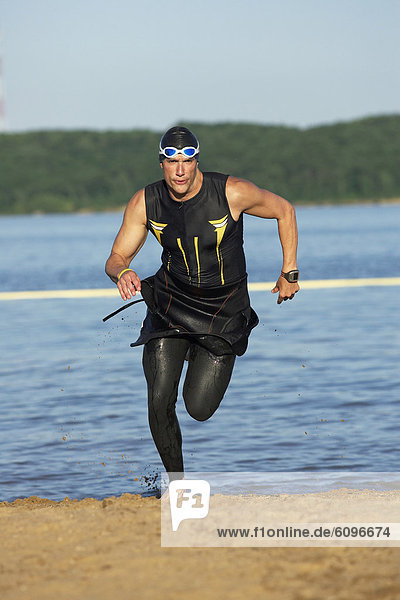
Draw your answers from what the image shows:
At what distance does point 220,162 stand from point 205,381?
163101 mm

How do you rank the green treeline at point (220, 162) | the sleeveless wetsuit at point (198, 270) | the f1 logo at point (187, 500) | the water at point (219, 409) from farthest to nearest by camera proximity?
the green treeline at point (220, 162), the water at point (219, 409), the sleeveless wetsuit at point (198, 270), the f1 logo at point (187, 500)

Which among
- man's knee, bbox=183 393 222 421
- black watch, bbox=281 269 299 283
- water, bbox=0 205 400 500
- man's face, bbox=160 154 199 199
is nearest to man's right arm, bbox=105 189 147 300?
man's face, bbox=160 154 199 199

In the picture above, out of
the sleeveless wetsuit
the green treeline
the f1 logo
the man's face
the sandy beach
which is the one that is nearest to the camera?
the sandy beach

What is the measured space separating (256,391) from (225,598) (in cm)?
751

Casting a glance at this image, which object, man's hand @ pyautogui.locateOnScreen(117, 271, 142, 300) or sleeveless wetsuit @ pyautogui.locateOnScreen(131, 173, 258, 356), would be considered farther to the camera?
Result: sleeveless wetsuit @ pyautogui.locateOnScreen(131, 173, 258, 356)

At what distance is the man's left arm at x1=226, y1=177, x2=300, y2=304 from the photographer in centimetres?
614

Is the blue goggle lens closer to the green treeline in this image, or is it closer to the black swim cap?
the black swim cap

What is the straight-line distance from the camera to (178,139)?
235 inches

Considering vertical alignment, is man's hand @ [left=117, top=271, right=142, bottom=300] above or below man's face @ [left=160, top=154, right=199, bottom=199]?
below

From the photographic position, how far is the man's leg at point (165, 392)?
19.6 feet

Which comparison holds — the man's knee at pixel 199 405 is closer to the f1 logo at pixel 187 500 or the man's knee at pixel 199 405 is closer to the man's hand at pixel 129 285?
the f1 logo at pixel 187 500

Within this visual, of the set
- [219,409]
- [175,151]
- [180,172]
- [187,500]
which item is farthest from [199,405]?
[219,409]

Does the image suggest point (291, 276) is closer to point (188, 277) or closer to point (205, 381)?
point (188, 277)

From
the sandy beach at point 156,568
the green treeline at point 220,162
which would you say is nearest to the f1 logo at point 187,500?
the sandy beach at point 156,568
